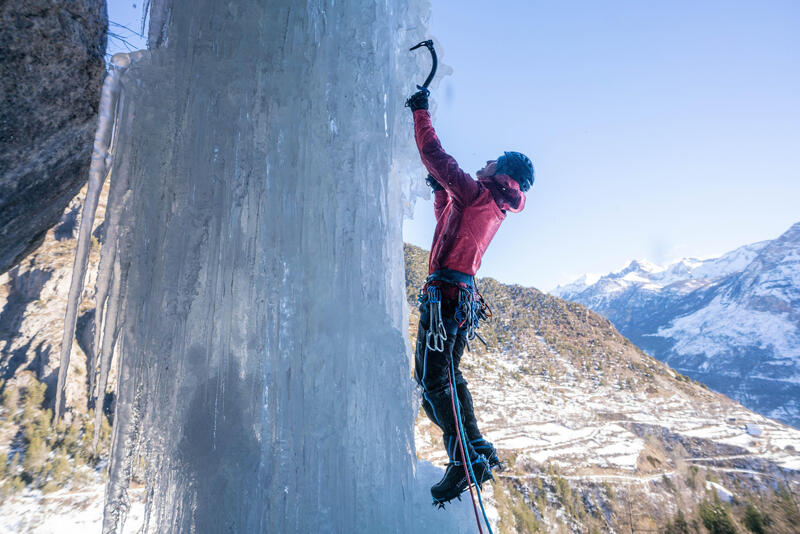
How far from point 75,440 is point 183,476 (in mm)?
8915

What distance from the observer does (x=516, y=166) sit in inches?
91.2

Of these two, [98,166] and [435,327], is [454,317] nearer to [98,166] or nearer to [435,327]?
[435,327]

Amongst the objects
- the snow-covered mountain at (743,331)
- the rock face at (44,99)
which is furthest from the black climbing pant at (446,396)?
the snow-covered mountain at (743,331)

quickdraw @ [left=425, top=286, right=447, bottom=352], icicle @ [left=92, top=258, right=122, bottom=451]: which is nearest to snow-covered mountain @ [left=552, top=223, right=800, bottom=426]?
quickdraw @ [left=425, top=286, right=447, bottom=352]

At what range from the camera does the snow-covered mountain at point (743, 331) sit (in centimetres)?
8944

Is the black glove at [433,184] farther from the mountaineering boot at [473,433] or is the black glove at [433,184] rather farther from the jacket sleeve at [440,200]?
the mountaineering boot at [473,433]

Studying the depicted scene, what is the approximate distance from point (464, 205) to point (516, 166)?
1.38ft

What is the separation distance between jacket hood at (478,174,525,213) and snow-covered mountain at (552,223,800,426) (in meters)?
102

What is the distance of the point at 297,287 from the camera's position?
2.35m

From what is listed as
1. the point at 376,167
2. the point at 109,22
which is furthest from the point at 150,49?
the point at 376,167

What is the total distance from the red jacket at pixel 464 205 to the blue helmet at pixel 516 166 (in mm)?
55

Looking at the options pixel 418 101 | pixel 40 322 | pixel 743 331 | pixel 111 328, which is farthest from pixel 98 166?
pixel 743 331

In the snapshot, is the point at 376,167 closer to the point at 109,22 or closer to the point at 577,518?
the point at 109,22

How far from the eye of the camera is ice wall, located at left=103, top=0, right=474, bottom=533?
222 cm
